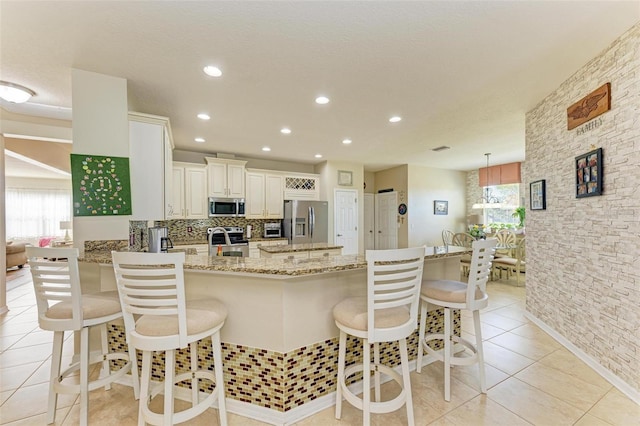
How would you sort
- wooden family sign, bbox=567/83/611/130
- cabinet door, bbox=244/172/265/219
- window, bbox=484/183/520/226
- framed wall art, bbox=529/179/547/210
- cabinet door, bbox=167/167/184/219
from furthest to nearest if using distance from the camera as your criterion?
window, bbox=484/183/520/226 → cabinet door, bbox=244/172/265/219 → cabinet door, bbox=167/167/184/219 → framed wall art, bbox=529/179/547/210 → wooden family sign, bbox=567/83/611/130

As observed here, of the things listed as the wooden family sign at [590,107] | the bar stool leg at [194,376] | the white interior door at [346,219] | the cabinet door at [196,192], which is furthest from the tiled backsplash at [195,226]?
the wooden family sign at [590,107]

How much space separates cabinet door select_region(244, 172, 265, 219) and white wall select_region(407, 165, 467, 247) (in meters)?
3.61

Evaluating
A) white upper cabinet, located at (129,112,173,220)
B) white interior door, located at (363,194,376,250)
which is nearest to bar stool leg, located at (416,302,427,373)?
white upper cabinet, located at (129,112,173,220)

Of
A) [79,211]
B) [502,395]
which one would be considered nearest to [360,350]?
[502,395]

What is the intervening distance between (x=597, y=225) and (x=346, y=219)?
451 centimetres

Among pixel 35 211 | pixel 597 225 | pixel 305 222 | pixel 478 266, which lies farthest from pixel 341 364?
pixel 35 211

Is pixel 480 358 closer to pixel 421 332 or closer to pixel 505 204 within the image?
pixel 421 332

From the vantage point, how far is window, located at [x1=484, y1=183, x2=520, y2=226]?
22.4ft

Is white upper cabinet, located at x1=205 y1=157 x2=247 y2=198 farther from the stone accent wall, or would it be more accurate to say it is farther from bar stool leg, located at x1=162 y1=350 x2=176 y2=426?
the stone accent wall

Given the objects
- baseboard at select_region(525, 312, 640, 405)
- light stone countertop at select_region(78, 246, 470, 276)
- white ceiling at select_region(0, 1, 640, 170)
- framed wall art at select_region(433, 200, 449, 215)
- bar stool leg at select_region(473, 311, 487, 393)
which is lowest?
baseboard at select_region(525, 312, 640, 405)

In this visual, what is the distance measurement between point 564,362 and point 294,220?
4.35 meters

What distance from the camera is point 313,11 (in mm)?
1663

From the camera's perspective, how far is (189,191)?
488 cm

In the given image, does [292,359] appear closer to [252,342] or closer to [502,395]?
[252,342]
